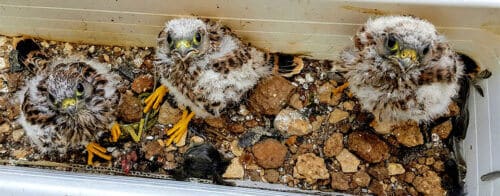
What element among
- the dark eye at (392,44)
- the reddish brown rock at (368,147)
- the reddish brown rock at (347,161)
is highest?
the dark eye at (392,44)

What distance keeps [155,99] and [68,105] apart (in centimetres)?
57

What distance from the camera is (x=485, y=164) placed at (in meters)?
2.74

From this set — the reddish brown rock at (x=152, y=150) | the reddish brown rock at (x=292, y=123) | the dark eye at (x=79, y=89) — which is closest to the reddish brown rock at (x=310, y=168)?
the reddish brown rock at (x=292, y=123)

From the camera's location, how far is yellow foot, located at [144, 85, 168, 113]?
10.1 feet

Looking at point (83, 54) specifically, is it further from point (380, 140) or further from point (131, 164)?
point (380, 140)

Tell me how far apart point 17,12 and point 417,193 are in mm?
2103

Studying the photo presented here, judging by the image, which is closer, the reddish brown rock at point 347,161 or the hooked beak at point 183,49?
the hooked beak at point 183,49

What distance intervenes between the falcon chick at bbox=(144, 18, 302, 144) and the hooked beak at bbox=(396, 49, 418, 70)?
2.28ft

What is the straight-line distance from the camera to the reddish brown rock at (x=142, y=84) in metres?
3.11

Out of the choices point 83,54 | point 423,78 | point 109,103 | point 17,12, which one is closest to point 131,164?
point 109,103

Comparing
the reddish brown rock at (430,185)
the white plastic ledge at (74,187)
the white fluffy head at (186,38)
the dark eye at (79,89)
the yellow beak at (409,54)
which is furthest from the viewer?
the reddish brown rock at (430,185)

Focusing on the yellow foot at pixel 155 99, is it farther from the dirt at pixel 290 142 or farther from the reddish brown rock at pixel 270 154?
the reddish brown rock at pixel 270 154

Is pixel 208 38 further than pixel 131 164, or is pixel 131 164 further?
pixel 131 164

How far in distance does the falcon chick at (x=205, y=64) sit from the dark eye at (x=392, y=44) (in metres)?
0.64
